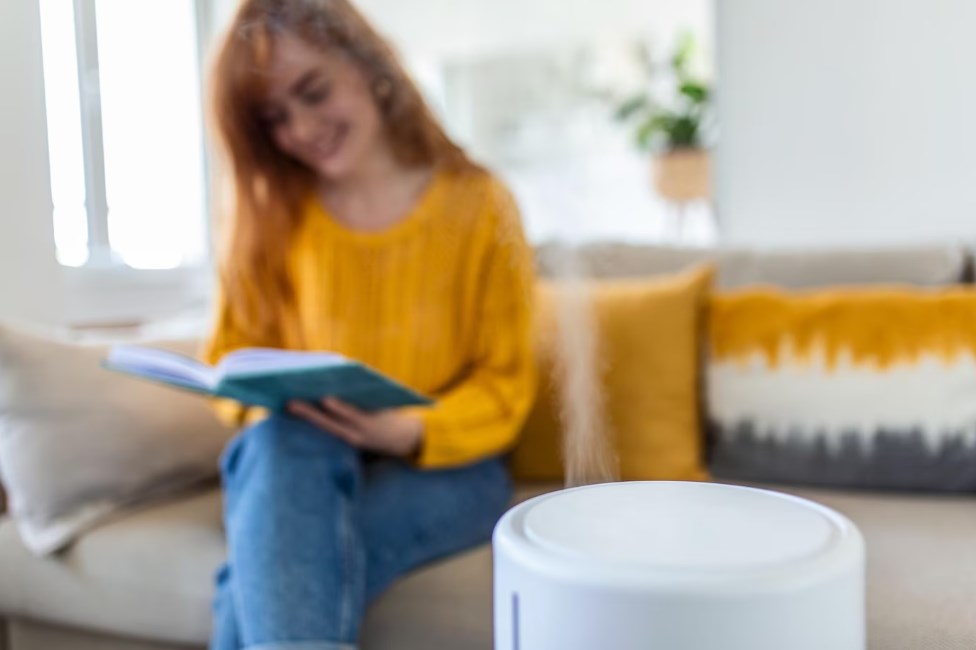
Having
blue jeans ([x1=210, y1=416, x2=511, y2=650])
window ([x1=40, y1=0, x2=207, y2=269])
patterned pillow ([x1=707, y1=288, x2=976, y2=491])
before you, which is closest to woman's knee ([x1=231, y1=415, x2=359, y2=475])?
blue jeans ([x1=210, y1=416, x2=511, y2=650])

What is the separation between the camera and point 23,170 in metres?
0.85

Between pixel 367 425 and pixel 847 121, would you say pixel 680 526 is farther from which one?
pixel 847 121

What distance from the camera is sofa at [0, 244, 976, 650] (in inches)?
31.8

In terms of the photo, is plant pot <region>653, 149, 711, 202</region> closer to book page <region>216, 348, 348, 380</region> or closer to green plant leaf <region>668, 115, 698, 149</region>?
green plant leaf <region>668, 115, 698, 149</region>

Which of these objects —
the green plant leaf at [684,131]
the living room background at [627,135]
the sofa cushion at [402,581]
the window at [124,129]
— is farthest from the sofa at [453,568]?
the green plant leaf at [684,131]

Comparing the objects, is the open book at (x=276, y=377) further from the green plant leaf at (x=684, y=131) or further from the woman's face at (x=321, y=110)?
the green plant leaf at (x=684, y=131)

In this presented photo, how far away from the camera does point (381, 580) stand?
886 mm

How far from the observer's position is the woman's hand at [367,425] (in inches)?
36.4

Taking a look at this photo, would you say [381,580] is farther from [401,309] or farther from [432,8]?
[432,8]

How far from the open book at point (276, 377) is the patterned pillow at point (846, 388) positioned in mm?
515

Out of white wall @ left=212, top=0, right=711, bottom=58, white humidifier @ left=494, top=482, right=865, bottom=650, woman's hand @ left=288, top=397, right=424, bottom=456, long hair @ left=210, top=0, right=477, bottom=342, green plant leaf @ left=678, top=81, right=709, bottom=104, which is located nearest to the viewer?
white humidifier @ left=494, top=482, right=865, bottom=650

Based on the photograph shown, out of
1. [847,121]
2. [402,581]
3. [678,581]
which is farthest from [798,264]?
[678,581]

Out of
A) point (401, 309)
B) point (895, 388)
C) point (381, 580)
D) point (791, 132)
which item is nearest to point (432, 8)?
point (401, 309)

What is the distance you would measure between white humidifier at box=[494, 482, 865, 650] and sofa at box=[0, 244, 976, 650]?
0.45m
